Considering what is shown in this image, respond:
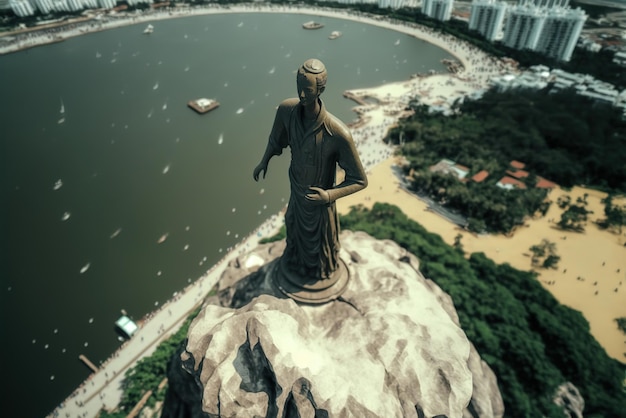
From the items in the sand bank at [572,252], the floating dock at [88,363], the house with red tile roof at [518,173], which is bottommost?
the sand bank at [572,252]

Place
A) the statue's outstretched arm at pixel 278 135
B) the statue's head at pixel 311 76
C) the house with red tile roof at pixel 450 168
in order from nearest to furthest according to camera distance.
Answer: the statue's head at pixel 311 76 → the statue's outstretched arm at pixel 278 135 → the house with red tile roof at pixel 450 168

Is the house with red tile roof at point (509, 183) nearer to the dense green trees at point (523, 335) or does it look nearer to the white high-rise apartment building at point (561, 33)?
the dense green trees at point (523, 335)

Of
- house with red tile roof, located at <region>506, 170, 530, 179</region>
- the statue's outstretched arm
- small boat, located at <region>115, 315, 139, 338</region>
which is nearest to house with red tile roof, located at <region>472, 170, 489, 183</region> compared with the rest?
house with red tile roof, located at <region>506, 170, 530, 179</region>

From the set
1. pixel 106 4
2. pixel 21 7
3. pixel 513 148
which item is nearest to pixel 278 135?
pixel 513 148

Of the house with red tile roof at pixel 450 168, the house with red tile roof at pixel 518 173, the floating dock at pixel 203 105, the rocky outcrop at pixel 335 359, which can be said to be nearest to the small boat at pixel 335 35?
the floating dock at pixel 203 105

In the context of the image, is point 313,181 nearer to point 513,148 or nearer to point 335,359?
point 335,359

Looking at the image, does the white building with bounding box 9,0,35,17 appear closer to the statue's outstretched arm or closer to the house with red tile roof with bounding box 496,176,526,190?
the statue's outstretched arm
